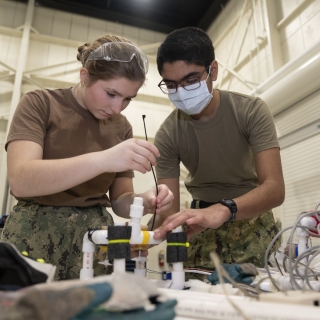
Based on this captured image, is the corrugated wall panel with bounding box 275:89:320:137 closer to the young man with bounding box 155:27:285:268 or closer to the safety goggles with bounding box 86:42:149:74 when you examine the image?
the young man with bounding box 155:27:285:268

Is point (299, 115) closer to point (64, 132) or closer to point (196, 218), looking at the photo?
point (196, 218)

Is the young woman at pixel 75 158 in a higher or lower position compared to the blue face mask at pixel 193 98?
lower

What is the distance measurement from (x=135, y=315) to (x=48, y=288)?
0.10 meters

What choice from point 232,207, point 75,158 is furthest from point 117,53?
point 232,207

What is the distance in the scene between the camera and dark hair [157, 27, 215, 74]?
132cm

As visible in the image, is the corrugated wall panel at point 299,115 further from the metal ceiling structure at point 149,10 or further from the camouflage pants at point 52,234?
the metal ceiling structure at point 149,10

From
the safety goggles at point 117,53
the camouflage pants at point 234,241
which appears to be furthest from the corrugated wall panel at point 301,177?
the safety goggles at point 117,53

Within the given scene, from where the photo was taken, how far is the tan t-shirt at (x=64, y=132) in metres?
0.96

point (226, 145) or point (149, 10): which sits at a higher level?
point (149, 10)

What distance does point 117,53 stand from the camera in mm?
1097

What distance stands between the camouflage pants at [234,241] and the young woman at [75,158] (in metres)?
0.35

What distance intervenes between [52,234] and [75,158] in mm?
292

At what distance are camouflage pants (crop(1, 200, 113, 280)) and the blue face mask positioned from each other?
2.19ft

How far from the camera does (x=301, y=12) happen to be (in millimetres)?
2822
